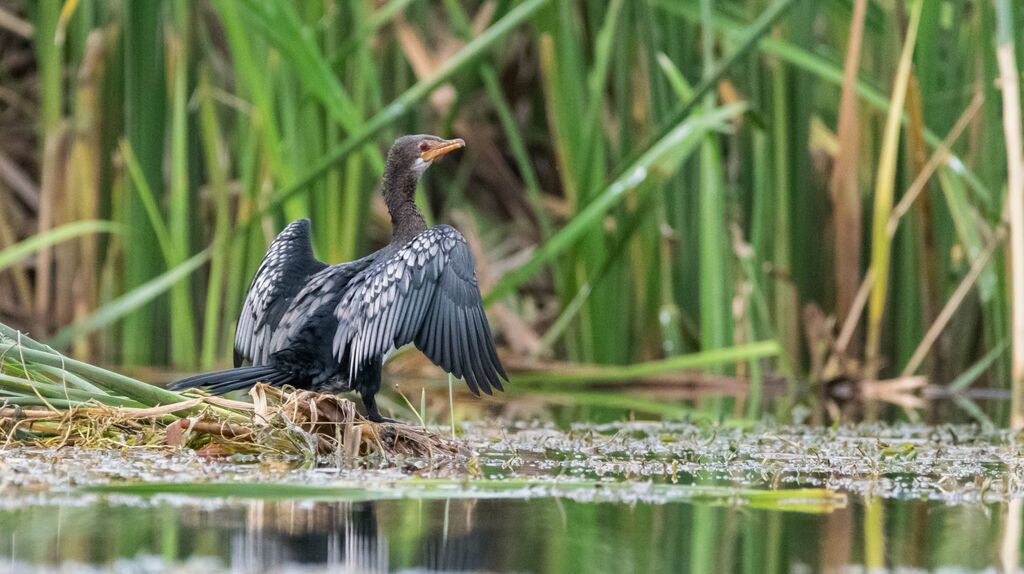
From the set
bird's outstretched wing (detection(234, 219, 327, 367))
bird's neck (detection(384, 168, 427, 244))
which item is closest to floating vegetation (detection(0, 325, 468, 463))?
bird's outstretched wing (detection(234, 219, 327, 367))

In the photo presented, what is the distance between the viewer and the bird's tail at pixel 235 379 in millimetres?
4629

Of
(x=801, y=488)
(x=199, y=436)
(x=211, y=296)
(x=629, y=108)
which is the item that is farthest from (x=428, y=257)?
(x=629, y=108)

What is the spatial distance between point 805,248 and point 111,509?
519cm

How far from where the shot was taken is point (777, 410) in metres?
6.62

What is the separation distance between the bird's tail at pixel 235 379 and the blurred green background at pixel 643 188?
2.04 m

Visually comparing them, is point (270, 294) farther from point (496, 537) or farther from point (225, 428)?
point (496, 537)

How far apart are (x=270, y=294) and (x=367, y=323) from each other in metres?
0.60

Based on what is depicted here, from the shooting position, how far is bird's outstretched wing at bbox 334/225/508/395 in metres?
4.75

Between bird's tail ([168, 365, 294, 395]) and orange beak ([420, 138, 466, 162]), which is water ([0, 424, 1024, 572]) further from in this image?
orange beak ([420, 138, 466, 162])

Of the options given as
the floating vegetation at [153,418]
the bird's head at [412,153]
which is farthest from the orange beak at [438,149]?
the floating vegetation at [153,418]

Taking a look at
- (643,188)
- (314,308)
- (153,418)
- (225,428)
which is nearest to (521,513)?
(225,428)

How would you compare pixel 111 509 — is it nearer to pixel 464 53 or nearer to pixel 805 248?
pixel 464 53

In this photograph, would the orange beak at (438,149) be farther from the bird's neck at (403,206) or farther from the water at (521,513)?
the water at (521,513)

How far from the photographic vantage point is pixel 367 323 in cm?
476
